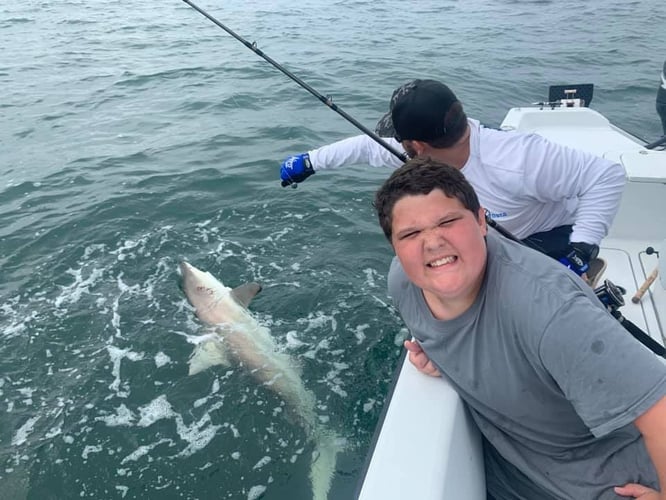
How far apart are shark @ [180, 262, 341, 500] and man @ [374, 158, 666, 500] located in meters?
1.69

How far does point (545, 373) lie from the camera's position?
1.83 metres

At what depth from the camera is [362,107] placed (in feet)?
33.6

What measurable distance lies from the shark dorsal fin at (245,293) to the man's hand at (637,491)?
359 cm

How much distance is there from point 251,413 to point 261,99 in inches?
328

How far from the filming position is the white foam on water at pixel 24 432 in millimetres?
3900

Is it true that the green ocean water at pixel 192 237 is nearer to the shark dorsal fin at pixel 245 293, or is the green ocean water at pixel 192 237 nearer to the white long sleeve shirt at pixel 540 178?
the shark dorsal fin at pixel 245 293

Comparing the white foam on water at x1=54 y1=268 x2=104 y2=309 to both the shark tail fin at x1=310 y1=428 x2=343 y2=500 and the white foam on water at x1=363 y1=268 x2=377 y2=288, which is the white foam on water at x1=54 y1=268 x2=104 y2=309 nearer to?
the white foam on water at x1=363 y1=268 x2=377 y2=288

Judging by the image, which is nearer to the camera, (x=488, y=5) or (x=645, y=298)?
(x=645, y=298)

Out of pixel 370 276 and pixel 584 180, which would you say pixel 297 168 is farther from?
pixel 584 180

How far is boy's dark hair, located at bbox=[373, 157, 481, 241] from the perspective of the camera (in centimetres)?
A: 192

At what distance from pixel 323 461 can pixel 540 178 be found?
2286 millimetres

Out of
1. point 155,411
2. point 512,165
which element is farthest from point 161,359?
point 512,165

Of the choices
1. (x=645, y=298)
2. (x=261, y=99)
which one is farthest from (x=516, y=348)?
(x=261, y=99)

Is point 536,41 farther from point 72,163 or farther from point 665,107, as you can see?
point 72,163
